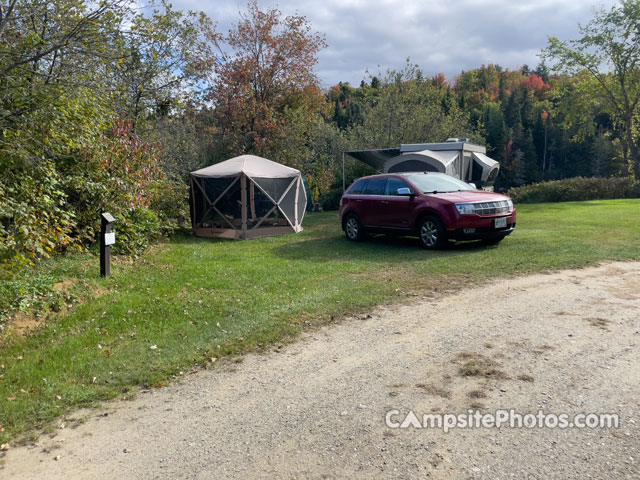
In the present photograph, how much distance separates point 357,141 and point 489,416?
26150 millimetres

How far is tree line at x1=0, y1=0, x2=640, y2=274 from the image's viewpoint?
19.5 ft

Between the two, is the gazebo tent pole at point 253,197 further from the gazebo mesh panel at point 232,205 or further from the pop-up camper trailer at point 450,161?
the pop-up camper trailer at point 450,161

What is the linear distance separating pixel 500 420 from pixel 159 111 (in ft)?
46.6

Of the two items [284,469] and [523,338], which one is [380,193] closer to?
[523,338]

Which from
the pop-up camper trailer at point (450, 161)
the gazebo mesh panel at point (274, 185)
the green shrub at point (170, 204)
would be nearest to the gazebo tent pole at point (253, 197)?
the gazebo mesh panel at point (274, 185)

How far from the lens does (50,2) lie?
20.3ft

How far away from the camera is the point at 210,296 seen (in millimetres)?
7098

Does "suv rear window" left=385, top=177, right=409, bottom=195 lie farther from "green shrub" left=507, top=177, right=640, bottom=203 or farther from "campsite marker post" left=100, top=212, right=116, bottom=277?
"green shrub" left=507, top=177, right=640, bottom=203

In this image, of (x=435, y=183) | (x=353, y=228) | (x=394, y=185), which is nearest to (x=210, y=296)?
(x=394, y=185)

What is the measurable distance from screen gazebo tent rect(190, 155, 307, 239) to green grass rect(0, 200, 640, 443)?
7.29 feet

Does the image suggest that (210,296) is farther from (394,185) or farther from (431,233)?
(394,185)

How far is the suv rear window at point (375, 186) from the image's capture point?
11797 mm

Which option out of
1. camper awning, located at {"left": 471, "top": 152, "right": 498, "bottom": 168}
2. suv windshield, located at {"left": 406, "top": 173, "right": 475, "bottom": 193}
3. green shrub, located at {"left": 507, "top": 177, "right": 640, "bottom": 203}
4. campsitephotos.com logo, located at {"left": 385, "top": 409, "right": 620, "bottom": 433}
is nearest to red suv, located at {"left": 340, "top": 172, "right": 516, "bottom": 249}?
suv windshield, located at {"left": 406, "top": 173, "right": 475, "bottom": 193}

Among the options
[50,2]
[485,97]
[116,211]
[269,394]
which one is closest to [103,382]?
[269,394]
